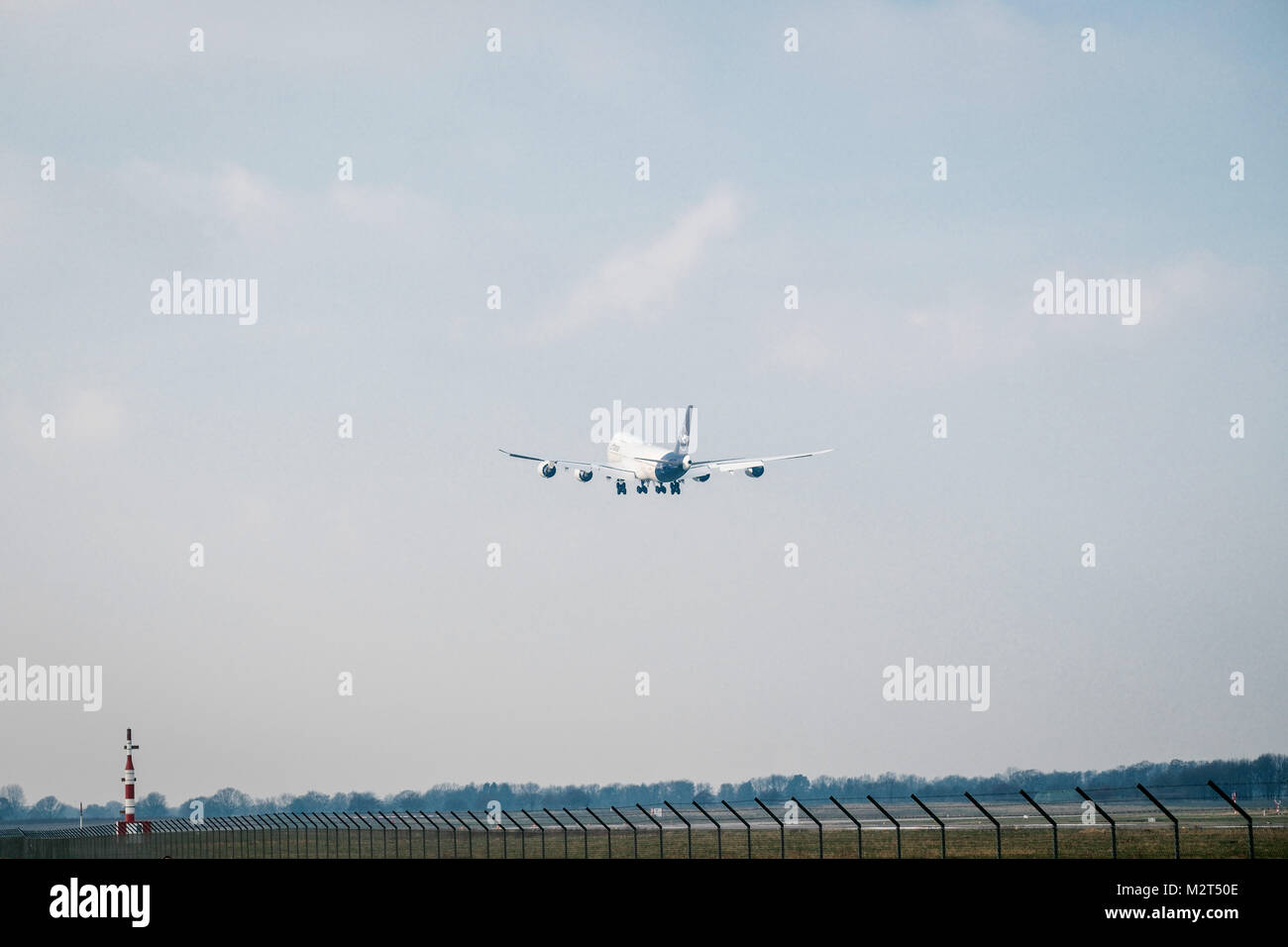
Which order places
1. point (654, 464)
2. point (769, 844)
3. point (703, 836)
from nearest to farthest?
point (769, 844)
point (703, 836)
point (654, 464)

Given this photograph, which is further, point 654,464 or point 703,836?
point 654,464

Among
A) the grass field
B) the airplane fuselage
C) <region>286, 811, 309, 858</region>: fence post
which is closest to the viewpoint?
the grass field

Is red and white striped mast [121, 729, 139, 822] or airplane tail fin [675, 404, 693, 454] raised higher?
airplane tail fin [675, 404, 693, 454]

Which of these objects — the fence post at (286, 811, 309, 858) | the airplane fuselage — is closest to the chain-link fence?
the fence post at (286, 811, 309, 858)

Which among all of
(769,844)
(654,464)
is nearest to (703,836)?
(769,844)

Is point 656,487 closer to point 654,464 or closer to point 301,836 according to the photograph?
point 654,464

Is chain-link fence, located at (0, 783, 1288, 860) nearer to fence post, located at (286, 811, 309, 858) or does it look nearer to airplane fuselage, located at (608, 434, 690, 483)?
fence post, located at (286, 811, 309, 858)

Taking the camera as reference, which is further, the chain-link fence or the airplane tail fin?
the airplane tail fin

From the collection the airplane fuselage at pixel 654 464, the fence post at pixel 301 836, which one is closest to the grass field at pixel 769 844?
the fence post at pixel 301 836

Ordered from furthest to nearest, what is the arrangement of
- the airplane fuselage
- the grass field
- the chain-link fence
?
the airplane fuselage → the grass field → the chain-link fence

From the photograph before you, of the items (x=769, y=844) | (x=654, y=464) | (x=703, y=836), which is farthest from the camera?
(x=654, y=464)

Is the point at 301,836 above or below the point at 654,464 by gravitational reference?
below
